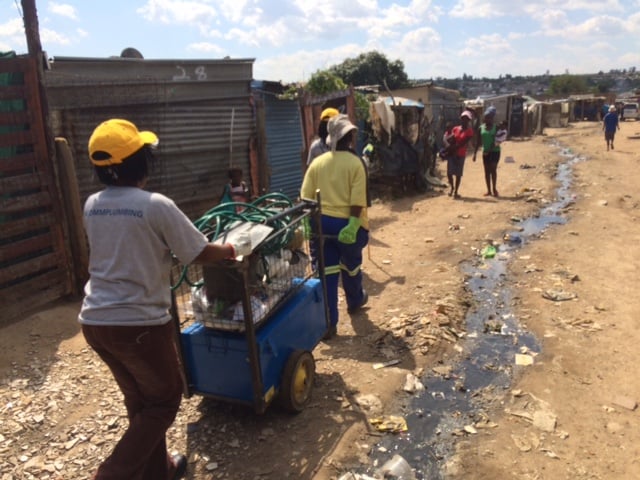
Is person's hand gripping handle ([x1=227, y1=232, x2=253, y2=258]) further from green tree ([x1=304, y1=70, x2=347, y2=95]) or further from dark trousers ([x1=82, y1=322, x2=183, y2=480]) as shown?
green tree ([x1=304, y1=70, x2=347, y2=95])

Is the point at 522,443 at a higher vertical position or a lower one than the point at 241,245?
lower

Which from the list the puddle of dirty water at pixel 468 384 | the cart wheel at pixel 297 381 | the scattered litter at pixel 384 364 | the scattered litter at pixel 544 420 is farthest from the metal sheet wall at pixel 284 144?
the scattered litter at pixel 544 420

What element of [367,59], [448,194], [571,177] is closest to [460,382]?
[448,194]

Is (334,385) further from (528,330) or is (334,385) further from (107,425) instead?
(528,330)

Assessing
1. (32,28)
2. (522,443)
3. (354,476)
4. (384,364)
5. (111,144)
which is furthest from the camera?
(32,28)

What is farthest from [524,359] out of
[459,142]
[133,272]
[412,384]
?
[459,142]

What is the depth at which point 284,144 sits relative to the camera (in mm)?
9680

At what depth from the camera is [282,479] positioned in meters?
2.90

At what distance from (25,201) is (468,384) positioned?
439 centimetres


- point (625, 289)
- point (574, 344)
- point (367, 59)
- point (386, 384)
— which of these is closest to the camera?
point (386, 384)

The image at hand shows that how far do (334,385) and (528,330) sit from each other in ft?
6.79

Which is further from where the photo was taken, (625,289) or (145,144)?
(625,289)

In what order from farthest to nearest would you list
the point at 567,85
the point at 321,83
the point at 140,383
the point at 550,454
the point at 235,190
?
1. the point at 567,85
2. the point at 321,83
3. the point at 235,190
4. the point at 550,454
5. the point at 140,383

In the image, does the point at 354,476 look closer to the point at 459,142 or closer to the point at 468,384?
the point at 468,384
